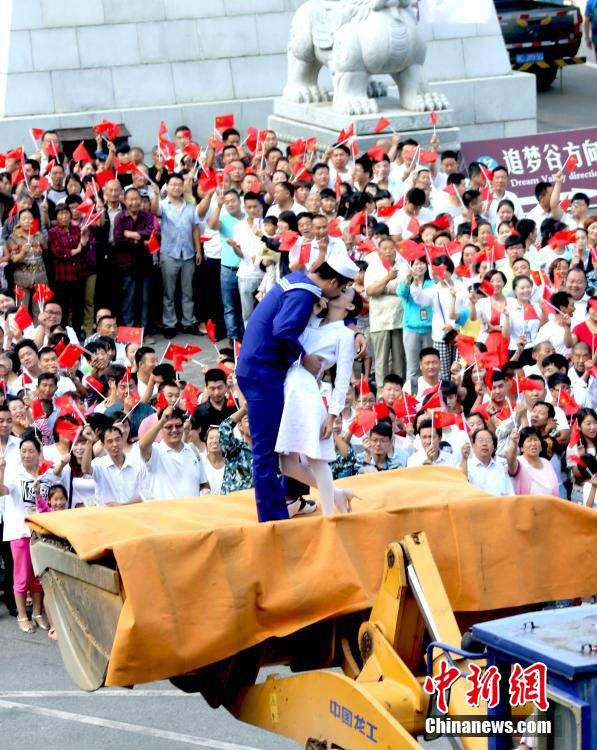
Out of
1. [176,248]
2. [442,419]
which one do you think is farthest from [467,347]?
[176,248]

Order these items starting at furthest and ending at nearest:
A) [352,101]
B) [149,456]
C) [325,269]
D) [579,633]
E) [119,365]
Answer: [352,101] < [119,365] < [149,456] < [325,269] < [579,633]

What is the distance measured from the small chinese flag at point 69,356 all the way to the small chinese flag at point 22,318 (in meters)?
1.08

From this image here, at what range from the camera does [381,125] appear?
18.3 metres

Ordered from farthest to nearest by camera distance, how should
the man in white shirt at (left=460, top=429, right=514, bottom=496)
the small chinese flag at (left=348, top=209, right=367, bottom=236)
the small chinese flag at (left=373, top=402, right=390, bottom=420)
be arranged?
the small chinese flag at (left=348, top=209, right=367, bottom=236) → the small chinese flag at (left=373, top=402, right=390, bottom=420) → the man in white shirt at (left=460, top=429, right=514, bottom=496)

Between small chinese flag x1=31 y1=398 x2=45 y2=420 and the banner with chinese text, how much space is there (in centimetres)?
876

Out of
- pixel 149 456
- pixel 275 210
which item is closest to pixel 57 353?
pixel 149 456

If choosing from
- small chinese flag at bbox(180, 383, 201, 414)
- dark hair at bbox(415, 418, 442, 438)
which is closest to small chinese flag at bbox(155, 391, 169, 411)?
small chinese flag at bbox(180, 383, 201, 414)

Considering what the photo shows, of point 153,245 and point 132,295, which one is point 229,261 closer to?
point 153,245

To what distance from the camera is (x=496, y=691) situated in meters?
5.16

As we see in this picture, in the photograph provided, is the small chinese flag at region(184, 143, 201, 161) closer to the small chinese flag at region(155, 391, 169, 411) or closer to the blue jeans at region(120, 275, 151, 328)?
the blue jeans at region(120, 275, 151, 328)

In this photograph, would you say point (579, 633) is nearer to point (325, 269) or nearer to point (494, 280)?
point (325, 269)

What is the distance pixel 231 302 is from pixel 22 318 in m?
2.99

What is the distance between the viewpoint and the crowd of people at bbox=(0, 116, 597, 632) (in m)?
11.1

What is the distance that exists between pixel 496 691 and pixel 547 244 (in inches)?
422
